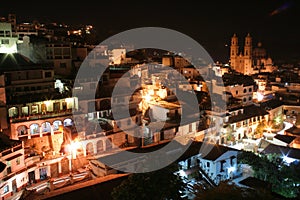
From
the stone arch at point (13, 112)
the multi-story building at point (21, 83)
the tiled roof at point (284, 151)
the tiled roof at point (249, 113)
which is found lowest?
the tiled roof at point (284, 151)

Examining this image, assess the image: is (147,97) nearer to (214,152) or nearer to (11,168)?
(214,152)

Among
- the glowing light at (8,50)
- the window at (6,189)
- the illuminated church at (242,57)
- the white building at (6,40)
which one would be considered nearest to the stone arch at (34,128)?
the window at (6,189)

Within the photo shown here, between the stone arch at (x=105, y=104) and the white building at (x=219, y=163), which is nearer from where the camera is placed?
the white building at (x=219, y=163)

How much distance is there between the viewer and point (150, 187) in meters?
11.8

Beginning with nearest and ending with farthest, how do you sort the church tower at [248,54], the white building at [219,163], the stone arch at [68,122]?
the white building at [219,163] → the stone arch at [68,122] → the church tower at [248,54]

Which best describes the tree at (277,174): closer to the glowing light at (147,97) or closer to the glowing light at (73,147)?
the glowing light at (147,97)

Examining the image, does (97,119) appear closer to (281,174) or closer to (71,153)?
(71,153)

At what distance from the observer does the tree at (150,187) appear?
11.7 meters

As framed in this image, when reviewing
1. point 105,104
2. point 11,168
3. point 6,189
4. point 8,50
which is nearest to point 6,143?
point 11,168

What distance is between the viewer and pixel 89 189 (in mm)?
14531

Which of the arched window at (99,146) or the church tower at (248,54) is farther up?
the church tower at (248,54)

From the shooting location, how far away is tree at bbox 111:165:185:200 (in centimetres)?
1167

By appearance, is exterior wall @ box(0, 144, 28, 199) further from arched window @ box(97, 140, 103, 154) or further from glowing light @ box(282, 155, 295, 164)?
glowing light @ box(282, 155, 295, 164)

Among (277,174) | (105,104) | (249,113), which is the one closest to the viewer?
(277,174)
